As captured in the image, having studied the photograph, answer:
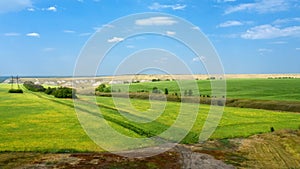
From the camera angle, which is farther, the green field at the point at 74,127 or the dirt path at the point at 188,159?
the green field at the point at 74,127

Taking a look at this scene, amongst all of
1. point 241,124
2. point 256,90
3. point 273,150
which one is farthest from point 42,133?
point 256,90

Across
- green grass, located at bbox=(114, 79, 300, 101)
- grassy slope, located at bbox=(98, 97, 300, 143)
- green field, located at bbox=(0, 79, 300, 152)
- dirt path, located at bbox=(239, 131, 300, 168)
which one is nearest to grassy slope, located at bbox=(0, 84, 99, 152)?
green field, located at bbox=(0, 79, 300, 152)

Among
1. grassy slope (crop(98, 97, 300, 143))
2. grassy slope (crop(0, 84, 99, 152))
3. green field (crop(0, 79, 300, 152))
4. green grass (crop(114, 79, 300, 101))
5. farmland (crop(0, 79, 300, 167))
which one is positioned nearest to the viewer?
farmland (crop(0, 79, 300, 167))

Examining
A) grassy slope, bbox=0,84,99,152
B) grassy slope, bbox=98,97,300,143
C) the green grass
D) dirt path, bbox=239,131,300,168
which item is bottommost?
dirt path, bbox=239,131,300,168

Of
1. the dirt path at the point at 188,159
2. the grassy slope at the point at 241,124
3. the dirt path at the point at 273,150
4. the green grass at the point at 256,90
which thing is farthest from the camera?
the green grass at the point at 256,90

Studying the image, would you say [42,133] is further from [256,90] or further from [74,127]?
[256,90]

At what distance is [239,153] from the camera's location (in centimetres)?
2352

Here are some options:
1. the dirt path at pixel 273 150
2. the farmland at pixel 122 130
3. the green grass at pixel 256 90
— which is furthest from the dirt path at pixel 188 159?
the green grass at pixel 256 90

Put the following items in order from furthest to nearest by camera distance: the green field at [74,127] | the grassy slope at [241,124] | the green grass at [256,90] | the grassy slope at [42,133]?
the green grass at [256,90], the grassy slope at [241,124], the green field at [74,127], the grassy slope at [42,133]

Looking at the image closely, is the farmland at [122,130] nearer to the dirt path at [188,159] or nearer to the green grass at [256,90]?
the dirt path at [188,159]

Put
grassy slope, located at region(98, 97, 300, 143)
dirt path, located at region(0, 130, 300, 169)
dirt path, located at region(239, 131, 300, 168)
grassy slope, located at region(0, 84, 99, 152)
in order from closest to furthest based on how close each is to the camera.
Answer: dirt path, located at region(0, 130, 300, 169), dirt path, located at region(239, 131, 300, 168), grassy slope, located at region(0, 84, 99, 152), grassy slope, located at region(98, 97, 300, 143)

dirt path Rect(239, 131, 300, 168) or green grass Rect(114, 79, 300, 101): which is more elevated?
green grass Rect(114, 79, 300, 101)

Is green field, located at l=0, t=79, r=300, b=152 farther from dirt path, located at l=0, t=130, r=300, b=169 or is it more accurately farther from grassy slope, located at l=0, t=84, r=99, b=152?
dirt path, located at l=0, t=130, r=300, b=169

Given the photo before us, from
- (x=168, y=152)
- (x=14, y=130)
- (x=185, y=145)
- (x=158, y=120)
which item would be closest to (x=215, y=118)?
(x=158, y=120)
